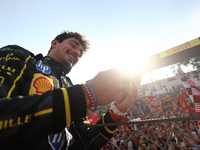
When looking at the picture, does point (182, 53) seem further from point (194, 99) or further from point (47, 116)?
point (47, 116)

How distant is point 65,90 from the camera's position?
26.6 inches

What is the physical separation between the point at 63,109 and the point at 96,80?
1.00 ft

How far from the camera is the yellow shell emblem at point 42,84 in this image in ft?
3.75

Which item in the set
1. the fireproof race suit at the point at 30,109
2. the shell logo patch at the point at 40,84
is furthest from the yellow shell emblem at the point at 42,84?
the fireproof race suit at the point at 30,109

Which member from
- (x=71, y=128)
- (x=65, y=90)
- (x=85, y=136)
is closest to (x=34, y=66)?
(x=65, y=90)

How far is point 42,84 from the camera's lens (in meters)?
1.20

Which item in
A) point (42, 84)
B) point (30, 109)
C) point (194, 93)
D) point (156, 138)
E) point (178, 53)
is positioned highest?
point (178, 53)

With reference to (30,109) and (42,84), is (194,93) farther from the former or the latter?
(30,109)

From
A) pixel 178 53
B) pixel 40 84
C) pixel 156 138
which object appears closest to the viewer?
pixel 40 84

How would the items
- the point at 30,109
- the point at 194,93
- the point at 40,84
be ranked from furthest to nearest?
the point at 194,93 → the point at 40,84 → the point at 30,109

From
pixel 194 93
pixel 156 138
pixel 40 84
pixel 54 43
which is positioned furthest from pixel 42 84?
pixel 194 93

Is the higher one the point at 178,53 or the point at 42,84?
the point at 178,53

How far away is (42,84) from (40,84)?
0.02 meters

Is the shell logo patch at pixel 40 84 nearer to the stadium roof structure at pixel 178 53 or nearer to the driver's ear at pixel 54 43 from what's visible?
the driver's ear at pixel 54 43
